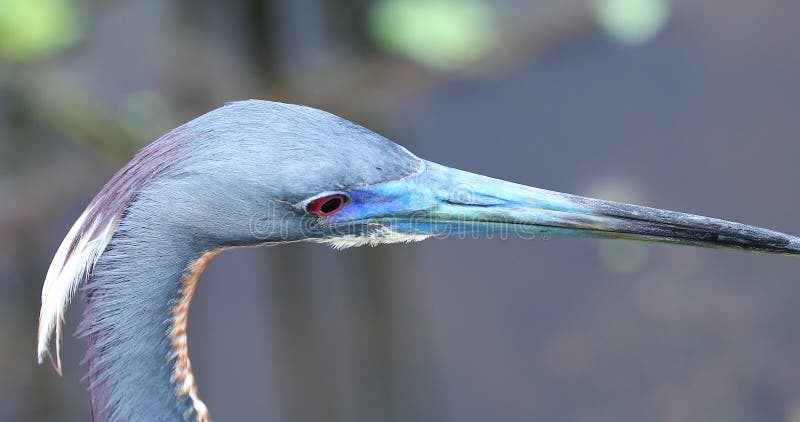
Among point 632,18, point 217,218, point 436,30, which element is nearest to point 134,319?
point 217,218

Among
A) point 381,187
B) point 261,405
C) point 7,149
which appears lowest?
point 261,405

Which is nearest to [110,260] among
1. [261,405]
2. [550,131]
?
[261,405]

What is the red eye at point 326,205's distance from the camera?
2.05 meters

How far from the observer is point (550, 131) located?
16.4 ft

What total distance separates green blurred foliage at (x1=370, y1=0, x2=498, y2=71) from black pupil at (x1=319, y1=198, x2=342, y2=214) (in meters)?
2.82

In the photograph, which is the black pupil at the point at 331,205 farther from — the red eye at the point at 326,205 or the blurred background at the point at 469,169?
the blurred background at the point at 469,169

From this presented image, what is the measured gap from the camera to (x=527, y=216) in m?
2.17

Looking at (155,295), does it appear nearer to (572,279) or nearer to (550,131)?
(572,279)

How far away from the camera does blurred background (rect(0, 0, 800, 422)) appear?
14.1 feet

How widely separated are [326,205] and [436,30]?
2.86 metres

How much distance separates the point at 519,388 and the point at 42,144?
283cm

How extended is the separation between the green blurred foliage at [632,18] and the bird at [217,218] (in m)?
3.00

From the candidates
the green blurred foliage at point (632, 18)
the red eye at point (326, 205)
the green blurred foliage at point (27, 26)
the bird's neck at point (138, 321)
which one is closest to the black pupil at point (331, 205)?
the red eye at point (326, 205)

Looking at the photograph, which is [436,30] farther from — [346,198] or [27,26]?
[346,198]
